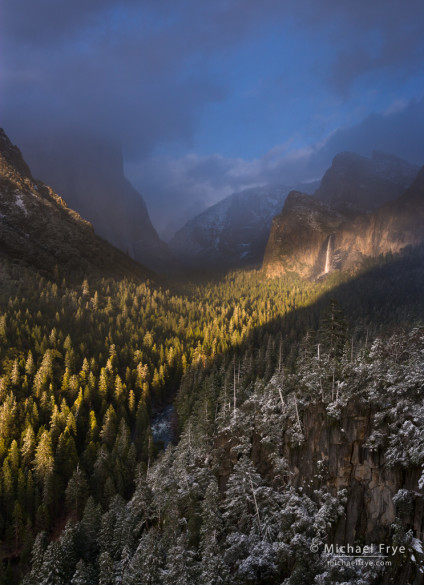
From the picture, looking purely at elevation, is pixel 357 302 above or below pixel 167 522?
above

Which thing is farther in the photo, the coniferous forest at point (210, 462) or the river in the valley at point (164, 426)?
the river in the valley at point (164, 426)

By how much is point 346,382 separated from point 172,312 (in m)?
Answer: 116

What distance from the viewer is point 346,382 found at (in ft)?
111

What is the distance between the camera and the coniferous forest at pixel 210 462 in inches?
1008

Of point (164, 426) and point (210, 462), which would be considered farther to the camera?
point (164, 426)

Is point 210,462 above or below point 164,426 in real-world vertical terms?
below

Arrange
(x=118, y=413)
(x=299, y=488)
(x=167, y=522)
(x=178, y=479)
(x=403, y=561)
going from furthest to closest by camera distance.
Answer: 1. (x=118, y=413)
2. (x=178, y=479)
3. (x=167, y=522)
4. (x=299, y=488)
5. (x=403, y=561)

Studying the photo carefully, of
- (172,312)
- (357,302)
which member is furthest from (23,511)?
(357,302)

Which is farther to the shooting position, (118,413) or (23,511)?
(118,413)

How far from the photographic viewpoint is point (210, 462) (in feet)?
148

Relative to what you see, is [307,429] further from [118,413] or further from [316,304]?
[316,304]

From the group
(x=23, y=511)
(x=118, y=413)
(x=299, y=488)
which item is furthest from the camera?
(x=118, y=413)

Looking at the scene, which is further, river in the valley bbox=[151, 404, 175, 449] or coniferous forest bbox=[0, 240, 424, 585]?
river in the valley bbox=[151, 404, 175, 449]

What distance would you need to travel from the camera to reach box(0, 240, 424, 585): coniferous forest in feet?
84.0
